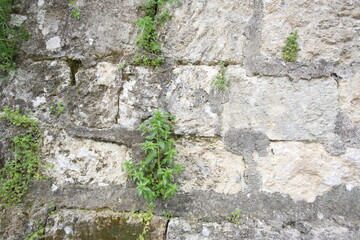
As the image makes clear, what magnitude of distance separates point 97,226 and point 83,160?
0.42 meters

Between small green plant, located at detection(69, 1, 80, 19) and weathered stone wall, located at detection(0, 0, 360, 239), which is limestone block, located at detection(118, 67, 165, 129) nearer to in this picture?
weathered stone wall, located at detection(0, 0, 360, 239)

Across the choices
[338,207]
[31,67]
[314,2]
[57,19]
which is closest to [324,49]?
[314,2]

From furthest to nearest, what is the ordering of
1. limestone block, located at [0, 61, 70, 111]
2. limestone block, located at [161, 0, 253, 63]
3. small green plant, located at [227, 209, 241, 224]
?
limestone block, located at [0, 61, 70, 111]
limestone block, located at [161, 0, 253, 63]
small green plant, located at [227, 209, 241, 224]

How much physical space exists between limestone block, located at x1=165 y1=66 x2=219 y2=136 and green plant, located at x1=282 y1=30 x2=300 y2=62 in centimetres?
43

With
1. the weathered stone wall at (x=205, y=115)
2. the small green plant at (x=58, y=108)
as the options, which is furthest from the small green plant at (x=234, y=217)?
the small green plant at (x=58, y=108)

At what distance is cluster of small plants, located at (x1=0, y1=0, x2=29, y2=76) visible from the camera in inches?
65.0

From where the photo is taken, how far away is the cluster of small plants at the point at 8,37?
5.41 ft

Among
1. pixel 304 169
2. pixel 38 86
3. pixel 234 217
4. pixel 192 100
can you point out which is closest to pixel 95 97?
pixel 38 86

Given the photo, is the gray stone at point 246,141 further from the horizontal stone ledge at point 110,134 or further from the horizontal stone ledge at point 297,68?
the horizontal stone ledge at point 110,134

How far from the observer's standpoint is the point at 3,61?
1.69 m

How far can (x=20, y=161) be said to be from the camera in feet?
5.41

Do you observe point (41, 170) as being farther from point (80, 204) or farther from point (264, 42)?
point (264, 42)

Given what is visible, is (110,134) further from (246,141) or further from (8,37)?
(8,37)

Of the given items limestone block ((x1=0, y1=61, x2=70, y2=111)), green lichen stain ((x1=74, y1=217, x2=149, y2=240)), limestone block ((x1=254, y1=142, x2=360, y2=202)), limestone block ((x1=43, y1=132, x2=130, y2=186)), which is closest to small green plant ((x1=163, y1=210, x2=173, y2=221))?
green lichen stain ((x1=74, y1=217, x2=149, y2=240))
